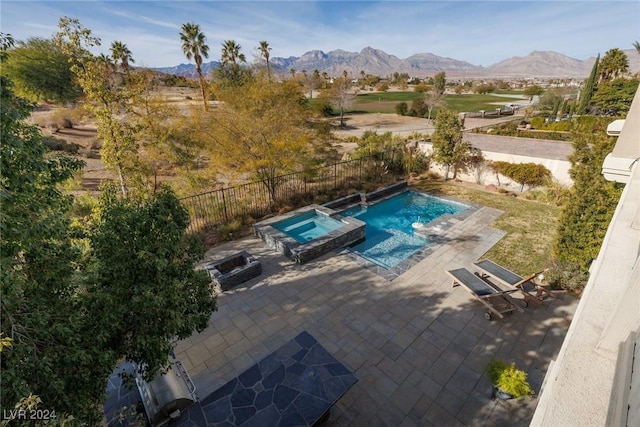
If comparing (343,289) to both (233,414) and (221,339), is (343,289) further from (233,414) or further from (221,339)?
(233,414)

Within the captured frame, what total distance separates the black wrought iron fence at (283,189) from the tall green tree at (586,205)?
32.3ft

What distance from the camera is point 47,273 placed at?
3.07m

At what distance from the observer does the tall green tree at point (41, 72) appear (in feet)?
101

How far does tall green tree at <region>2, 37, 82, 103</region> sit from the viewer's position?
101 feet

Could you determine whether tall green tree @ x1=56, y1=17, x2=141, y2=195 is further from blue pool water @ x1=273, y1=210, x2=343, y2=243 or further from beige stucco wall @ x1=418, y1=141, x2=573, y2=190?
beige stucco wall @ x1=418, y1=141, x2=573, y2=190

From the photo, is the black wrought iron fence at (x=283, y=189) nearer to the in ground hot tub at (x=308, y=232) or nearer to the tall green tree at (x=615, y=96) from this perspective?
the in ground hot tub at (x=308, y=232)

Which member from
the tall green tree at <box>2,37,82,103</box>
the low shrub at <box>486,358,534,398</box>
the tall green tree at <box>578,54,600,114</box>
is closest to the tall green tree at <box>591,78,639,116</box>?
the tall green tree at <box>578,54,600,114</box>

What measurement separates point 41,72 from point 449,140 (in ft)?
145

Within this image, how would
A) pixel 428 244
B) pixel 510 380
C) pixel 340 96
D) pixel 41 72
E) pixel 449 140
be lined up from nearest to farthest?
pixel 510 380 < pixel 428 244 < pixel 449 140 < pixel 41 72 < pixel 340 96

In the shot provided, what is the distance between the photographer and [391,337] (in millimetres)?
6855

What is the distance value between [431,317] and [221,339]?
17.7ft

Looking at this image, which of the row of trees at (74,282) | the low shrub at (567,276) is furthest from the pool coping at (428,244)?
the row of trees at (74,282)

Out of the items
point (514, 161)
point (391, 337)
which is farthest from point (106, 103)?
point (514, 161)

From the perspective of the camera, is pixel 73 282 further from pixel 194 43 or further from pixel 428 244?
pixel 194 43
